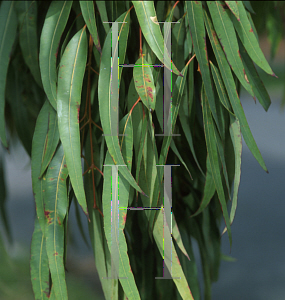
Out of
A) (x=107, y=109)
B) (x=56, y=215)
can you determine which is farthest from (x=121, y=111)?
(x=56, y=215)

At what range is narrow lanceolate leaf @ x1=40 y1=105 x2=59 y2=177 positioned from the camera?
1.40 ft

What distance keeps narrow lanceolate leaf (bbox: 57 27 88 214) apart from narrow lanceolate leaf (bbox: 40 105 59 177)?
44 mm

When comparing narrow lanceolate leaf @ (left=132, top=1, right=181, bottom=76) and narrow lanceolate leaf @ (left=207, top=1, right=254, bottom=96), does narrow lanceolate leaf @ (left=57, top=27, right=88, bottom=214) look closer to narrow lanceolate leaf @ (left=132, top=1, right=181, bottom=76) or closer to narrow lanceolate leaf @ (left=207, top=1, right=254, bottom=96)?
narrow lanceolate leaf @ (left=132, top=1, right=181, bottom=76)

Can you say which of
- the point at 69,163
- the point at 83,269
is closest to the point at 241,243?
the point at 83,269

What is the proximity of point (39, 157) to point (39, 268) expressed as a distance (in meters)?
0.15

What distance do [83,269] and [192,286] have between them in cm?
88

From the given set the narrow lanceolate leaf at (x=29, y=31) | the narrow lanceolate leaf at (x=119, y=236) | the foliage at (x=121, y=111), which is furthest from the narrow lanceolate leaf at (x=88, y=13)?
the narrow lanceolate leaf at (x=119, y=236)

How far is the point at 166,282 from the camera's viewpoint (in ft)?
2.09

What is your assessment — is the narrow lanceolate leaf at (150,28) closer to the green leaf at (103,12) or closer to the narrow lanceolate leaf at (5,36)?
the green leaf at (103,12)

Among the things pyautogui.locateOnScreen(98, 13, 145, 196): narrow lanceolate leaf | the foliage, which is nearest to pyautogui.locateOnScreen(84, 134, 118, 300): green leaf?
the foliage

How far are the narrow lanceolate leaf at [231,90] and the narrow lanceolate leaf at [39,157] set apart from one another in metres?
0.25

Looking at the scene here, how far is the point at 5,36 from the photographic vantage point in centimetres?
49

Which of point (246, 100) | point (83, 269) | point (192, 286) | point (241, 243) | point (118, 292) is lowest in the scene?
point (83, 269)

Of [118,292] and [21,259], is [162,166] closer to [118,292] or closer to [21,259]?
[118,292]
